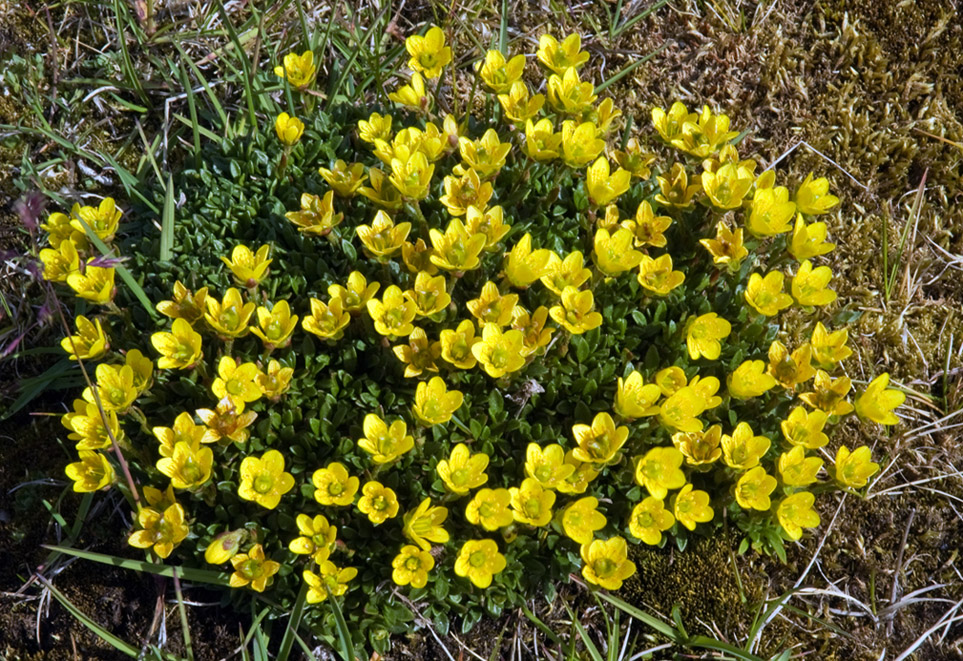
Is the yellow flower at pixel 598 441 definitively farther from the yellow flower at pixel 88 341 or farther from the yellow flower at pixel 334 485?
the yellow flower at pixel 88 341

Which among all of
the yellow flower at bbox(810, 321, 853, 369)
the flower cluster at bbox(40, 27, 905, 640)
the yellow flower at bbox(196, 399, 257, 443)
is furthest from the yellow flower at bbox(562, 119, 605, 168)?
the yellow flower at bbox(196, 399, 257, 443)

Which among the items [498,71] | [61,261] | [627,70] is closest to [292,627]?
[61,261]

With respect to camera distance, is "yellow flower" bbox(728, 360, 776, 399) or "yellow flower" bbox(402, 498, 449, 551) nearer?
"yellow flower" bbox(402, 498, 449, 551)

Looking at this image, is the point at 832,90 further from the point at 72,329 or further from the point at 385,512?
the point at 72,329

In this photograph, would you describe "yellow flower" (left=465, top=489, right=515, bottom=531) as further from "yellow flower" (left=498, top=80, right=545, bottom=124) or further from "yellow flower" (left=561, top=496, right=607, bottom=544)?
"yellow flower" (left=498, top=80, right=545, bottom=124)

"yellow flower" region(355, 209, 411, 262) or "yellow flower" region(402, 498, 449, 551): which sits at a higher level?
"yellow flower" region(355, 209, 411, 262)

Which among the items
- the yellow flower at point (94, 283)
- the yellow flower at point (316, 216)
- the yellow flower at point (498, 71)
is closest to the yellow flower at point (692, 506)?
the yellow flower at point (316, 216)
